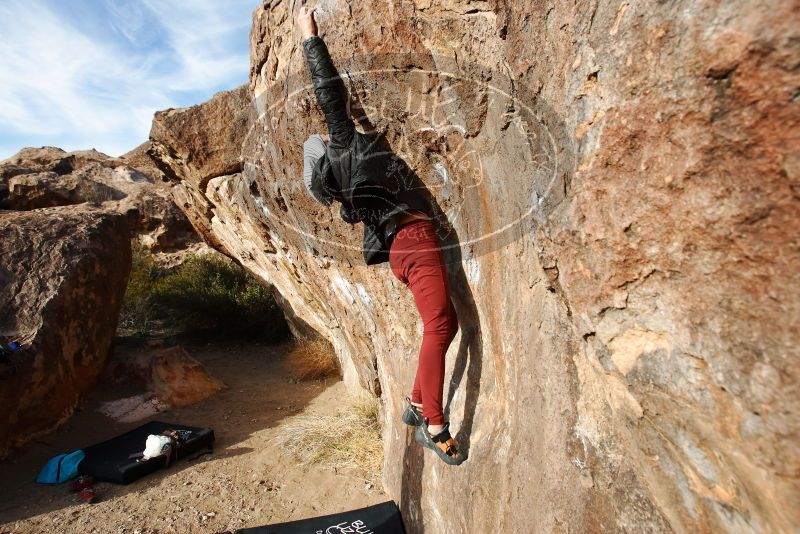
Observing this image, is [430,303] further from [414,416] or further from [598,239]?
[598,239]

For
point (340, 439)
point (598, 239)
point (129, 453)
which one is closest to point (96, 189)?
point (129, 453)

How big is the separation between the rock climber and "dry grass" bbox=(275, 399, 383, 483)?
1698 millimetres

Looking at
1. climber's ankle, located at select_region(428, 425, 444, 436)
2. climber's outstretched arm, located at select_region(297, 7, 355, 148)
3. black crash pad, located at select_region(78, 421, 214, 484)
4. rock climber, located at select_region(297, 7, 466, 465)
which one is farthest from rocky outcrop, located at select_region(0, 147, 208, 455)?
climber's ankle, located at select_region(428, 425, 444, 436)

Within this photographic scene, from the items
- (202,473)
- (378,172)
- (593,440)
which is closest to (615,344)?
(593,440)

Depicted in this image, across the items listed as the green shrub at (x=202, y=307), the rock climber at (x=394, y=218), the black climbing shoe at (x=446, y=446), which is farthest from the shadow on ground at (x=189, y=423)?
the rock climber at (x=394, y=218)

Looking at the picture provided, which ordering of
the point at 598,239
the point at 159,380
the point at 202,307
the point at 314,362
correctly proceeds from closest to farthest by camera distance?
the point at 598,239 < the point at 159,380 < the point at 314,362 < the point at 202,307

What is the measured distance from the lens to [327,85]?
240cm

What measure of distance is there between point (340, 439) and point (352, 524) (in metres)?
1.25

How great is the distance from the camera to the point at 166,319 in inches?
323

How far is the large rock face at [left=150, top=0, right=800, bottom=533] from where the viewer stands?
0.98 metres

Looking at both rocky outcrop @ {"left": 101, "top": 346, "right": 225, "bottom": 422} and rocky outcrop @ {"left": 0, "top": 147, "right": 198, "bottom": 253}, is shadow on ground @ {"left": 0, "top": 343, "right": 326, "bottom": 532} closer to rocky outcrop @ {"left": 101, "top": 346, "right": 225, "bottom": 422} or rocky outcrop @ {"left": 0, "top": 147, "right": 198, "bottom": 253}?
rocky outcrop @ {"left": 101, "top": 346, "right": 225, "bottom": 422}

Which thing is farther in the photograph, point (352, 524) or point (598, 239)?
point (352, 524)

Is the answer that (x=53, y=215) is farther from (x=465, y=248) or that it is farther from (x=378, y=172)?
(x=465, y=248)

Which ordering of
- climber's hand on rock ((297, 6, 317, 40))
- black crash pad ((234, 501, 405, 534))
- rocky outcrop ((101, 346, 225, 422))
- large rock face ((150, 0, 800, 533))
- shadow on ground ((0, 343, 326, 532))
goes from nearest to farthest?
large rock face ((150, 0, 800, 533)) → climber's hand on rock ((297, 6, 317, 40)) → black crash pad ((234, 501, 405, 534)) → shadow on ground ((0, 343, 326, 532)) → rocky outcrop ((101, 346, 225, 422))
